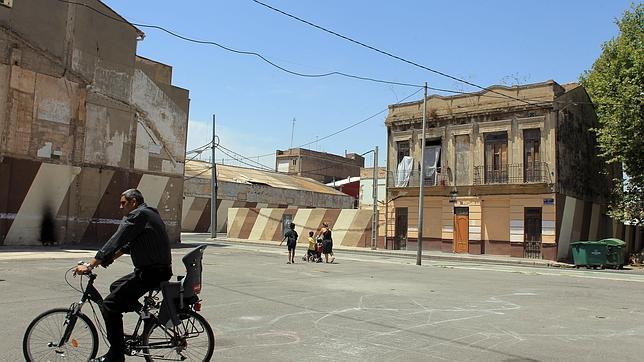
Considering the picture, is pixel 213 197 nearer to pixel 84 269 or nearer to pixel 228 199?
pixel 228 199

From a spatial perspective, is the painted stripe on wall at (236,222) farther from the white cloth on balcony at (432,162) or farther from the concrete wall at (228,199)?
the white cloth on balcony at (432,162)

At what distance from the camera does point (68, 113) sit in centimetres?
2550

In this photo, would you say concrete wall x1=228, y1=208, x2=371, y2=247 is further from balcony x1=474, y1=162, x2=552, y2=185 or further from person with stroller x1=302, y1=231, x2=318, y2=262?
person with stroller x1=302, y1=231, x2=318, y2=262

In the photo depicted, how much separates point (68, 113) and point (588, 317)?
76.4 feet

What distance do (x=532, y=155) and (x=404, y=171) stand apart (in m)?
8.29

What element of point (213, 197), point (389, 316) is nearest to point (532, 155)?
point (213, 197)

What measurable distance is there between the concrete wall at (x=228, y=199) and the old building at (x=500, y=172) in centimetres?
2369

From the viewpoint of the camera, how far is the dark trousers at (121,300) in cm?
518

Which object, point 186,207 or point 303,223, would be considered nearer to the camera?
point 303,223

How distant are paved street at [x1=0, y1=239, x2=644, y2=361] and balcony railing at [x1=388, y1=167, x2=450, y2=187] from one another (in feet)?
66.3

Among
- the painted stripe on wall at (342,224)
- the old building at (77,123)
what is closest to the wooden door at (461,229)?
the painted stripe on wall at (342,224)

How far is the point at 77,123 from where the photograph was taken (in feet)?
85.0

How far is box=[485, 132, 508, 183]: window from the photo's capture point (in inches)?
1321

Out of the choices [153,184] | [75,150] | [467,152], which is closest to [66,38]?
[75,150]
